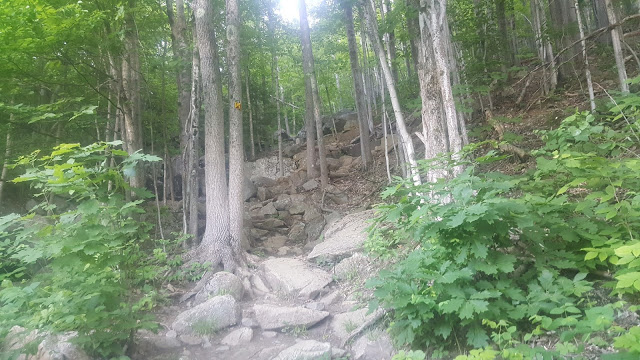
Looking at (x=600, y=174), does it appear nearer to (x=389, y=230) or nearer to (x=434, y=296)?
(x=434, y=296)

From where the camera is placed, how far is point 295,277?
7.30 meters

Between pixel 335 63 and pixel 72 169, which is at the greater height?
pixel 335 63

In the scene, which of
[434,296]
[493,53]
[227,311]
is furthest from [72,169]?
[493,53]

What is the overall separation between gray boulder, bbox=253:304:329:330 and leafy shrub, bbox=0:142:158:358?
6.22 ft

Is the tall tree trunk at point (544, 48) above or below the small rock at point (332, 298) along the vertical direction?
above

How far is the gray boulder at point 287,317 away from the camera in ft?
18.7

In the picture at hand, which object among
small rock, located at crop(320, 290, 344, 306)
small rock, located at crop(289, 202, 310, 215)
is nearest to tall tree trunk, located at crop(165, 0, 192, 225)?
small rock, located at crop(289, 202, 310, 215)

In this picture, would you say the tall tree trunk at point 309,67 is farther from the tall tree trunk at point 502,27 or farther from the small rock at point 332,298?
the small rock at point 332,298

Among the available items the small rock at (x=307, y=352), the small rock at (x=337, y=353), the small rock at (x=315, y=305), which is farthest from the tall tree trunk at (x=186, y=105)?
the small rock at (x=337, y=353)

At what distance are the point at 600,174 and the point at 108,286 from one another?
5065mm

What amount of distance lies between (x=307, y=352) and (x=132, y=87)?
907cm

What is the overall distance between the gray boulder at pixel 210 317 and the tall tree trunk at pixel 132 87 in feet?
15.4

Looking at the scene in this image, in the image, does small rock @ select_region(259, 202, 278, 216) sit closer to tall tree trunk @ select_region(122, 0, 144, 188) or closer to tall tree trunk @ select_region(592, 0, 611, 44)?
tall tree trunk @ select_region(122, 0, 144, 188)

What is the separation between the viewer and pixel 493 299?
3.48 m
